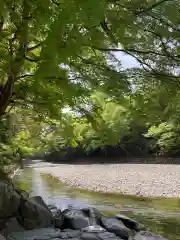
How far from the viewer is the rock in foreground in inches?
267

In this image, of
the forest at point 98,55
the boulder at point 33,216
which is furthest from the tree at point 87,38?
the boulder at point 33,216

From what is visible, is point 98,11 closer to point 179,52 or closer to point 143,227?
point 179,52

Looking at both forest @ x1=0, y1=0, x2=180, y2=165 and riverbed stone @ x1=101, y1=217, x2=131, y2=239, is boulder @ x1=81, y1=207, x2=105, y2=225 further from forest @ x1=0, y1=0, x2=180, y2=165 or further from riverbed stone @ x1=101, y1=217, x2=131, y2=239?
forest @ x1=0, y1=0, x2=180, y2=165

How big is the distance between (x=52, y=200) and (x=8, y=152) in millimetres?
4574

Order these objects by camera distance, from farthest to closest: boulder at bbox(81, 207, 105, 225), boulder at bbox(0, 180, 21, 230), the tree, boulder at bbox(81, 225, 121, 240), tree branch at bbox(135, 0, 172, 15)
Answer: boulder at bbox(81, 207, 105, 225), boulder at bbox(0, 180, 21, 230), boulder at bbox(81, 225, 121, 240), tree branch at bbox(135, 0, 172, 15), the tree

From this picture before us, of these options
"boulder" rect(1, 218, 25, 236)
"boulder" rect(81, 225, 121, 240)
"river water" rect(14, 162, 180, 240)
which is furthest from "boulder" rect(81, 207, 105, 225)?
"boulder" rect(1, 218, 25, 236)

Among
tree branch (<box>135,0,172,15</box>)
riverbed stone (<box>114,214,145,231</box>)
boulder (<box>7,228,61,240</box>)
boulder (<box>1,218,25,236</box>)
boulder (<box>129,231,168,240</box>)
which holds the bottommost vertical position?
boulder (<box>129,231,168,240</box>)

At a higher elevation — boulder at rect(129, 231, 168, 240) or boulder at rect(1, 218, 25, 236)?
boulder at rect(1, 218, 25, 236)

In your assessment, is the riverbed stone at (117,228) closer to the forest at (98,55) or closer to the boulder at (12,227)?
the boulder at (12,227)

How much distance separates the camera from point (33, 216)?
7336 millimetres

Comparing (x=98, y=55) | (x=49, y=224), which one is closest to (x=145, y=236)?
(x=49, y=224)

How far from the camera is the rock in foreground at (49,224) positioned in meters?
6.77

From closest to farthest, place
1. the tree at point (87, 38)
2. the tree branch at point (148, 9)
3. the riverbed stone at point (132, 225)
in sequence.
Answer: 1. the tree at point (87, 38)
2. the tree branch at point (148, 9)
3. the riverbed stone at point (132, 225)

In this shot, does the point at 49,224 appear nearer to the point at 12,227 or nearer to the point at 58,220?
the point at 58,220
